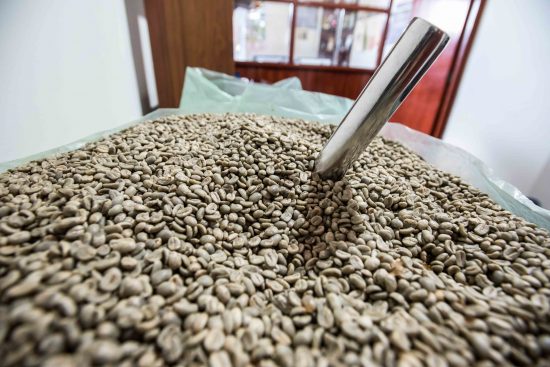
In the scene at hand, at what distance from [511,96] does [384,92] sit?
68.8 inches

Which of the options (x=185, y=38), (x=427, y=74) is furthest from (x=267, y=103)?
(x=427, y=74)

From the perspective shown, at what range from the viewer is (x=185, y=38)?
1864 mm

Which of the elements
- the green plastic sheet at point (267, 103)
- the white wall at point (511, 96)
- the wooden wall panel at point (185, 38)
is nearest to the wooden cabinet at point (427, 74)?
the white wall at point (511, 96)

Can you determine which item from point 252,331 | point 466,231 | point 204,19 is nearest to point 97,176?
point 252,331

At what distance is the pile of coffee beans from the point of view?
474 mm

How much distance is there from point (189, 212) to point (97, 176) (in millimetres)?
288

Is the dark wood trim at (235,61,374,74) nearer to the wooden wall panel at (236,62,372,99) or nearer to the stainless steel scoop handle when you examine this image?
the wooden wall panel at (236,62,372,99)

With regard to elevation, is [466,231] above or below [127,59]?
below

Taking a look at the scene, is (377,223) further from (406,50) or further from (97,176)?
(97,176)

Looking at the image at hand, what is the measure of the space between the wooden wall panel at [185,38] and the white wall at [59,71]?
207 mm

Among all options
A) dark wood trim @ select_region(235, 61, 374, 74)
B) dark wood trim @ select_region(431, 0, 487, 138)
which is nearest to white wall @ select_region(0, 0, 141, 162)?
dark wood trim @ select_region(235, 61, 374, 74)

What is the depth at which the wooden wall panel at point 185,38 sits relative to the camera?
180 centimetres

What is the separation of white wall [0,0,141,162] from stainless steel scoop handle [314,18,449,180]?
108 centimetres

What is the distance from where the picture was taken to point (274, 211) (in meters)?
0.82
